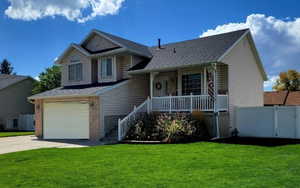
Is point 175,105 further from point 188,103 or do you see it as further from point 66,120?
point 66,120

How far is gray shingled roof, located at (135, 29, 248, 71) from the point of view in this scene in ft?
48.3

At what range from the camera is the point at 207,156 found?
862cm

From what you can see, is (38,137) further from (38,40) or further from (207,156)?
(207,156)

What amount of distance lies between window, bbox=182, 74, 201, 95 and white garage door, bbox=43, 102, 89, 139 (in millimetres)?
6156

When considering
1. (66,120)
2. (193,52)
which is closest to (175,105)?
(193,52)

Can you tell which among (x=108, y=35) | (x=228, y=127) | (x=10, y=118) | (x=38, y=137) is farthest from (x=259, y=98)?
(x=10, y=118)

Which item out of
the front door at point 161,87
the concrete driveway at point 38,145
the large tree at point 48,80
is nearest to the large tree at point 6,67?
the large tree at point 48,80

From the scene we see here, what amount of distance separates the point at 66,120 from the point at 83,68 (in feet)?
14.6

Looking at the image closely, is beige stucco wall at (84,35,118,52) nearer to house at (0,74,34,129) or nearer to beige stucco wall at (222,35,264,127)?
beige stucco wall at (222,35,264,127)

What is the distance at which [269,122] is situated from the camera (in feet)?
46.8

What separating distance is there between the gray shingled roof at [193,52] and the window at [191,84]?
4.58 feet

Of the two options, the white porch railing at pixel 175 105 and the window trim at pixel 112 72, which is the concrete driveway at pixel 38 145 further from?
the window trim at pixel 112 72

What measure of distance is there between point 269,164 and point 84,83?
1435 centimetres

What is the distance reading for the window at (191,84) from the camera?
53.1 feet
